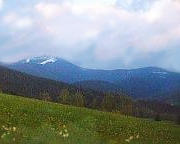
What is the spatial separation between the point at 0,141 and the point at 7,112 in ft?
27.3

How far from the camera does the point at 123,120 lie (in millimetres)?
45594

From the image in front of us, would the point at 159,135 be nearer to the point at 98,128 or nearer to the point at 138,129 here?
the point at 138,129

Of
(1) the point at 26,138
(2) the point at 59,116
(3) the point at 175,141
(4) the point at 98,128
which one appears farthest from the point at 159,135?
(1) the point at 26,138

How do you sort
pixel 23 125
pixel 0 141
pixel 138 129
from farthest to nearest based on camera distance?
pixel 138 129 < pixel 23 125 < pixel 0 141

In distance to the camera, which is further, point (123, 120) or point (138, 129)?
point (123, 120)

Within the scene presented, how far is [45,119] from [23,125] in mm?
2913

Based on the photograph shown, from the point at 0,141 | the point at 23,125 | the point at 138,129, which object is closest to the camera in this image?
the point at 0,141

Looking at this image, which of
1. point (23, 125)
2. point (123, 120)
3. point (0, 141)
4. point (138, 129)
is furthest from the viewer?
point (123, 120)

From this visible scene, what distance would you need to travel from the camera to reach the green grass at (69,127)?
3697 cm

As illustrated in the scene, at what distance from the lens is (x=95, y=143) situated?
1448 inches

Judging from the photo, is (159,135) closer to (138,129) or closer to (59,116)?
(138,129)

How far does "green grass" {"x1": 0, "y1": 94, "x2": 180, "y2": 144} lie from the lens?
37.0 m

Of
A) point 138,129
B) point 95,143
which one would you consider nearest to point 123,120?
point 138,129

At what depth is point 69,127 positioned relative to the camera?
40188 mm
